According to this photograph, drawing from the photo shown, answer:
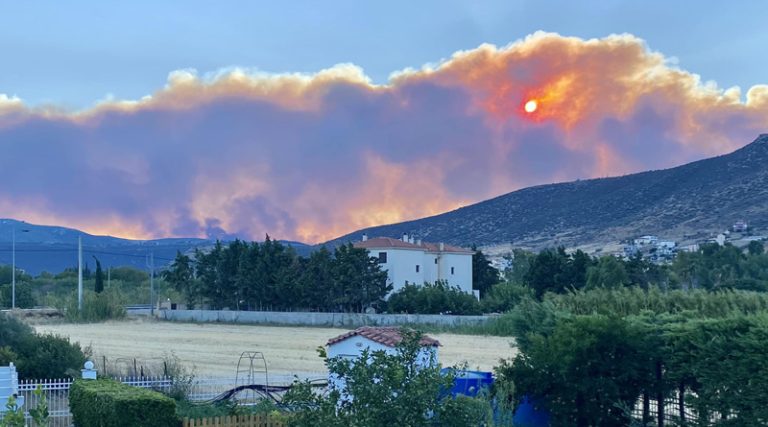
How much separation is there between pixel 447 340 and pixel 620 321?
133 ft

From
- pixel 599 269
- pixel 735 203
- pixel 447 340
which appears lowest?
pixel 447 340

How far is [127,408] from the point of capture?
52.4ft

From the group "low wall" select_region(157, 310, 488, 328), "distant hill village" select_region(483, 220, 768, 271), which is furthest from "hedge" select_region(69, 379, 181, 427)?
"distant hill village" select_region(483, 220, 768, 271)

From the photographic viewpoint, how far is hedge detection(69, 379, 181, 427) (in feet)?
52.5

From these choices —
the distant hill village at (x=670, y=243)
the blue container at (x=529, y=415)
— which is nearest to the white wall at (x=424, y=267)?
the distant hill village at (x=670, y=243)

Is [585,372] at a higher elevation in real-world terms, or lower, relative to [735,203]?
lower

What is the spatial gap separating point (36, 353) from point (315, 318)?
183ft

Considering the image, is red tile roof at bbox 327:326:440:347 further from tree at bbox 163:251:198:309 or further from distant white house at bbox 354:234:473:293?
tree at bbox 163:251:198:309

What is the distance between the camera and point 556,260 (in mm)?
84438

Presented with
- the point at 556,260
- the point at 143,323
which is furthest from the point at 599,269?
the point at 143,323

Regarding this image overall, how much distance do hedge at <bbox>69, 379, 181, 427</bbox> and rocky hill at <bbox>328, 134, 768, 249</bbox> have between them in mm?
118468

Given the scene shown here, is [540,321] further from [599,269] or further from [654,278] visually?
[654,278]

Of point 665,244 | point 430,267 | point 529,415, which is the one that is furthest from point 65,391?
point 665,244

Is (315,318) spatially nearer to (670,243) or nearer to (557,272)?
(557,272)
